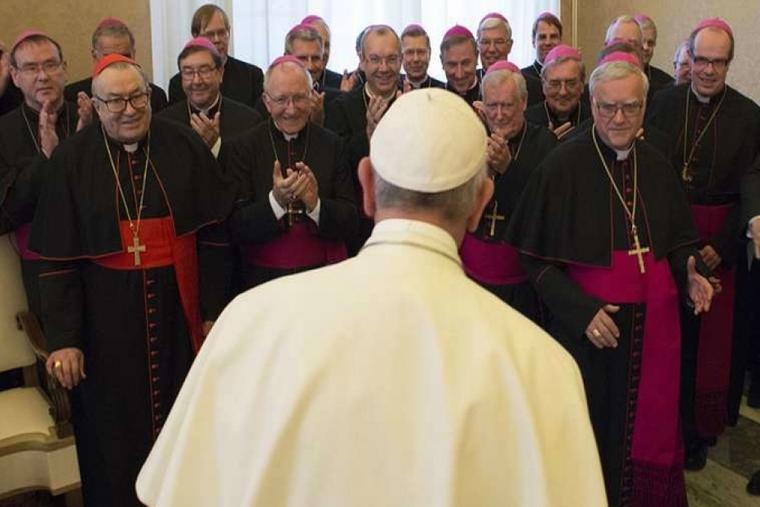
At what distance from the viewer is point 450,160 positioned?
1.67 m

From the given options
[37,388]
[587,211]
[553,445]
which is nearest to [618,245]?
[587,211]

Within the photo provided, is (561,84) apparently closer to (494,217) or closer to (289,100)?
(494,217)

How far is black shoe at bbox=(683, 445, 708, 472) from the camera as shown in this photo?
14.7 feet

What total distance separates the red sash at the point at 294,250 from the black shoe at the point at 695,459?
2.05m

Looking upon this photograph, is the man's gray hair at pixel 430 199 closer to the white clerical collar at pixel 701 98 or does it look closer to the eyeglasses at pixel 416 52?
the white clerical collar at pixel 701 98

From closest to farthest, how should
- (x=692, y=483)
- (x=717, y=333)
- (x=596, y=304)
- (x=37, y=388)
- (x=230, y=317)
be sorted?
(x=230, y=317)
(x=596, y=304)
(x=37, y=388)
(x=692, y=483)
(x=717, y=333)

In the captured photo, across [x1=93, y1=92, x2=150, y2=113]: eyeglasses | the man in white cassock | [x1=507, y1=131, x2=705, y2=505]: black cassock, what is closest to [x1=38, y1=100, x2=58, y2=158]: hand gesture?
[x1=93, y1=92, x2=150, y2=113]: eyeglasses

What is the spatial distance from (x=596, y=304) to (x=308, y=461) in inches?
77.0

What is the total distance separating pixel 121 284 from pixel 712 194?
2.87 meters

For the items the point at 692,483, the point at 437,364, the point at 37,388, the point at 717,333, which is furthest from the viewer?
the point at 717,333

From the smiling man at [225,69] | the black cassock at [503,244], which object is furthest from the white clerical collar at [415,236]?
the smiling man at [225,69]

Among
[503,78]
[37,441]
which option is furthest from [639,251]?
[37,441]

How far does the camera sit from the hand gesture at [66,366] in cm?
336

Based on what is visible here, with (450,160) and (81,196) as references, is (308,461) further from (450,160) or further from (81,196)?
(81,196)
